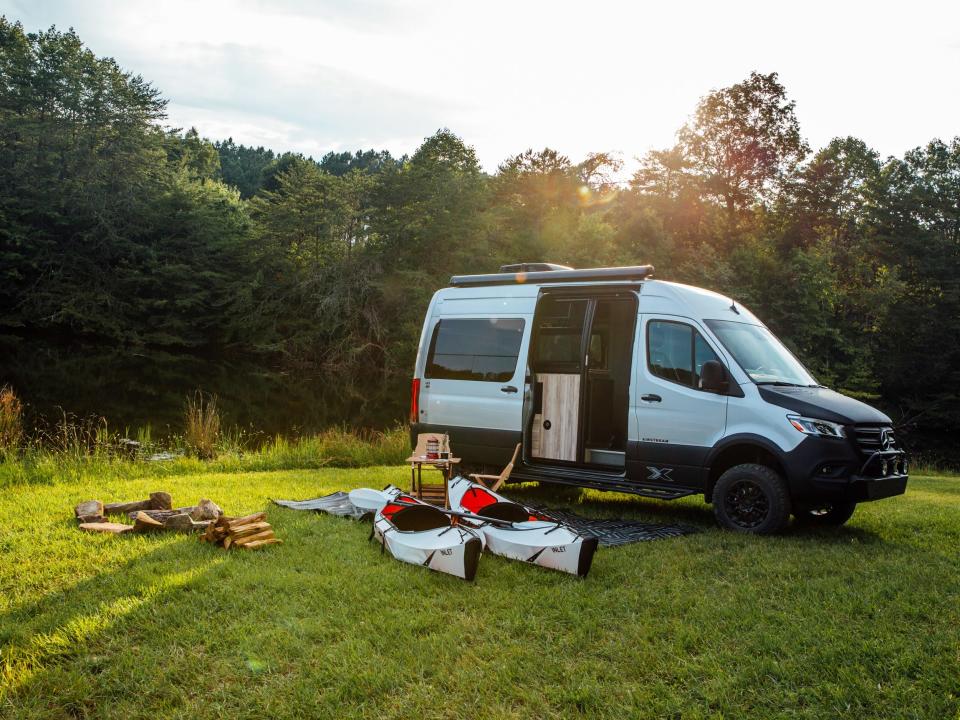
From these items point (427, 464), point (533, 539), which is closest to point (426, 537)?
point (533, 539)

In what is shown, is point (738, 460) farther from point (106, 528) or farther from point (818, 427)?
point (106, 528)

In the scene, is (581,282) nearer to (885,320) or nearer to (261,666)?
(261,666)

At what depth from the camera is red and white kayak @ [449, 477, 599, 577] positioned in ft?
17.2

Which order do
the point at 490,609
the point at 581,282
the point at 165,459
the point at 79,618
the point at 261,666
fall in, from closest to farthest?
1. the point at 261,666
2. the point at 79,618
3. the point at 490,609
4. the point at 581,282
5. the point at 165,459

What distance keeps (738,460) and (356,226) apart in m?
32.8

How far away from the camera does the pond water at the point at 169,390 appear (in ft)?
61.1

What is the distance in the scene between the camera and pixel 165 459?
1134 centimetres

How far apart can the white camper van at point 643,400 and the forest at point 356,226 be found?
21.7 meters

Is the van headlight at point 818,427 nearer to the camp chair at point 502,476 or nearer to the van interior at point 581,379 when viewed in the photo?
the van interior at point 581,379

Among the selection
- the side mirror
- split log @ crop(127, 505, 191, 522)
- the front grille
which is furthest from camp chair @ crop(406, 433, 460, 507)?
the front grille

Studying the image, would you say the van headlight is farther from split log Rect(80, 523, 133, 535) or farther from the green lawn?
split log Rect(80, 523, 133, 535)

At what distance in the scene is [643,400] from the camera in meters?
7.59

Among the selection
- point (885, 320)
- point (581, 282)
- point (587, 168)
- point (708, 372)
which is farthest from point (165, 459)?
point (587, 168)

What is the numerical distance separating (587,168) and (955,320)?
2660cm
